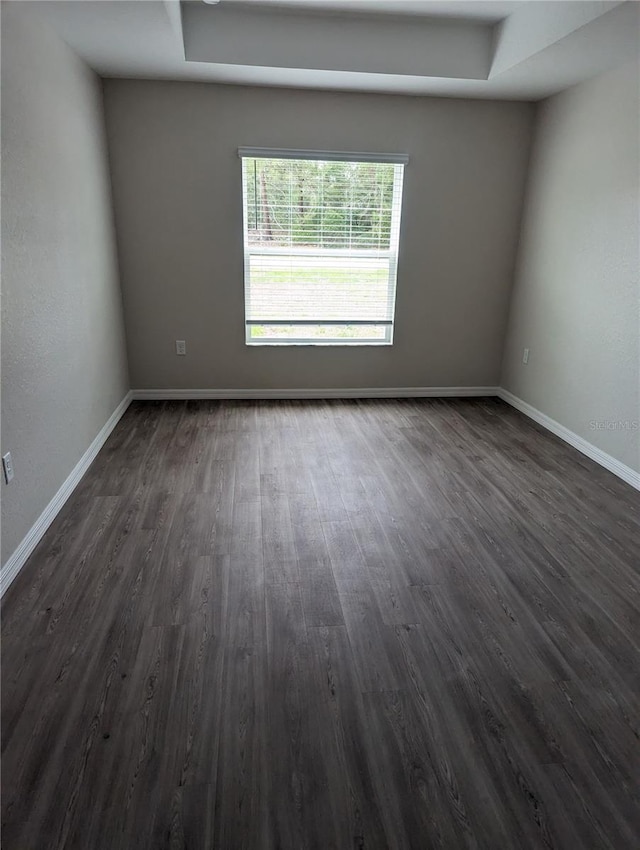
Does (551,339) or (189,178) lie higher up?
(189,178)

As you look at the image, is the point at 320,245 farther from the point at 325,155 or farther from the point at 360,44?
the point at 360,44

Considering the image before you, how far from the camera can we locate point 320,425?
4.10m

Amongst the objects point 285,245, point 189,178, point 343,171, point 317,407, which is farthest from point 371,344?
point 189,178

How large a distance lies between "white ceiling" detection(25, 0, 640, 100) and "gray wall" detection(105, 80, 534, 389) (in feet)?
0.95

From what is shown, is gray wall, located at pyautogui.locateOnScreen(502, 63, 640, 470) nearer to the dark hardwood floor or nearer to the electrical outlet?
the dark hardwood floor

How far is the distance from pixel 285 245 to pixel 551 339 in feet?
7.38

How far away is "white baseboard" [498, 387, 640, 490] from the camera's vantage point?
331 centimetres

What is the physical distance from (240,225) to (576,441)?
3047 millimetres

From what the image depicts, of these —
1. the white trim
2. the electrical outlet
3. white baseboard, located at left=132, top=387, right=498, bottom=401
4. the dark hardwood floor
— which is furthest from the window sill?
the electrical outlet

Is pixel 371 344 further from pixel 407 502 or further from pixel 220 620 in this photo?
pixel 220 620

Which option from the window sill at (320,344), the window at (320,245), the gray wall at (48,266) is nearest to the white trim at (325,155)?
the window at (320,245)

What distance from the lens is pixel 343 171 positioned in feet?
13.7

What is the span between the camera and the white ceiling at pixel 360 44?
2904 mm

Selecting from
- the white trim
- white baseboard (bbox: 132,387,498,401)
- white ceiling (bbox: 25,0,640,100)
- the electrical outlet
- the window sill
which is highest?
white ceiling (bbox: 25,0,640,100)
